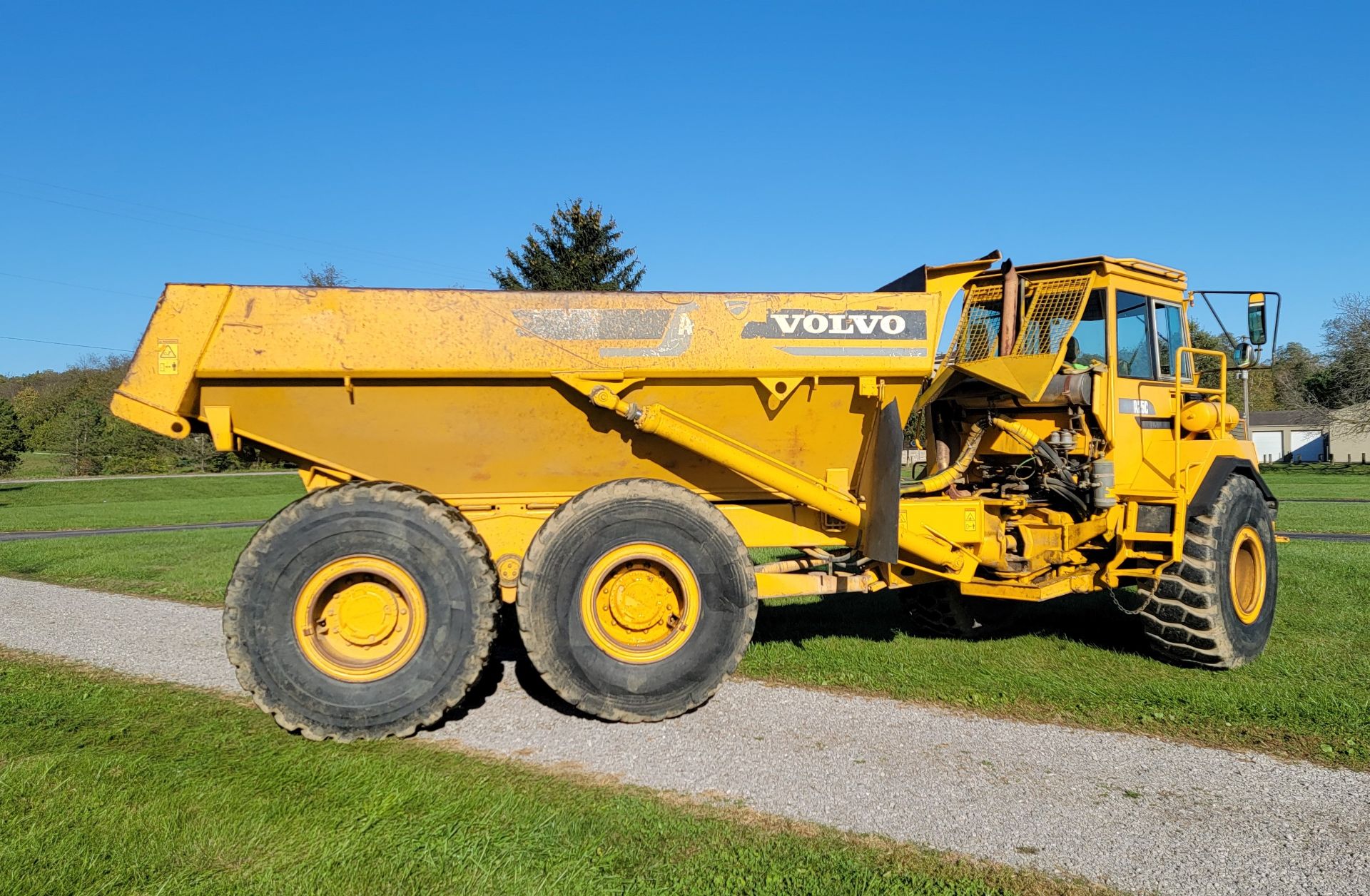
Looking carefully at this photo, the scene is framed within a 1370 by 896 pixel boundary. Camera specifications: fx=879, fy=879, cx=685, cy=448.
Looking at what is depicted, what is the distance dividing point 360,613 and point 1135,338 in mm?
5504

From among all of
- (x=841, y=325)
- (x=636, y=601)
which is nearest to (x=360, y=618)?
(x=636, y=601)

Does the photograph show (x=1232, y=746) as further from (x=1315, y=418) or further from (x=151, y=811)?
(x=1315, y=418)

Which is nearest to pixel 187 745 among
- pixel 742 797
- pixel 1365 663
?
pixel 742 797

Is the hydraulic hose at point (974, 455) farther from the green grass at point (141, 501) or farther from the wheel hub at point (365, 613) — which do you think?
the green grass at point (141, 501)

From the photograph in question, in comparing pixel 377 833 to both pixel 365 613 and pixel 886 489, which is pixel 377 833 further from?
pixel 886 489

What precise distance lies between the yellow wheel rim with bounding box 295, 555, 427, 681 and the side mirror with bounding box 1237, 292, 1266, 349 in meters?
5.98

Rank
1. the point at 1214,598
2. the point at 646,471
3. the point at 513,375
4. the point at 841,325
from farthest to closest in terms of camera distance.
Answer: the point at 1214,598 → the point at 646,471 → the point at 841,325 → the point at 513,375

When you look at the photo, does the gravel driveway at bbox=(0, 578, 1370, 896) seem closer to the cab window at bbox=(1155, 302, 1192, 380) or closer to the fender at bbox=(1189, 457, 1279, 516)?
the fender at bbox=(1189, 457, 1279, 516)

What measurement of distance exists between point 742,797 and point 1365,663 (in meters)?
4.82

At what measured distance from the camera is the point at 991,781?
4176 mm

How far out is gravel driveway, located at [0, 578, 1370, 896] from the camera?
3434 millimetres

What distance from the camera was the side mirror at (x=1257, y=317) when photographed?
20.6 feet

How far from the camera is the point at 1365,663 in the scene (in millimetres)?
6008

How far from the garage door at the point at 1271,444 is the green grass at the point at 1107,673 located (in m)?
71.0
